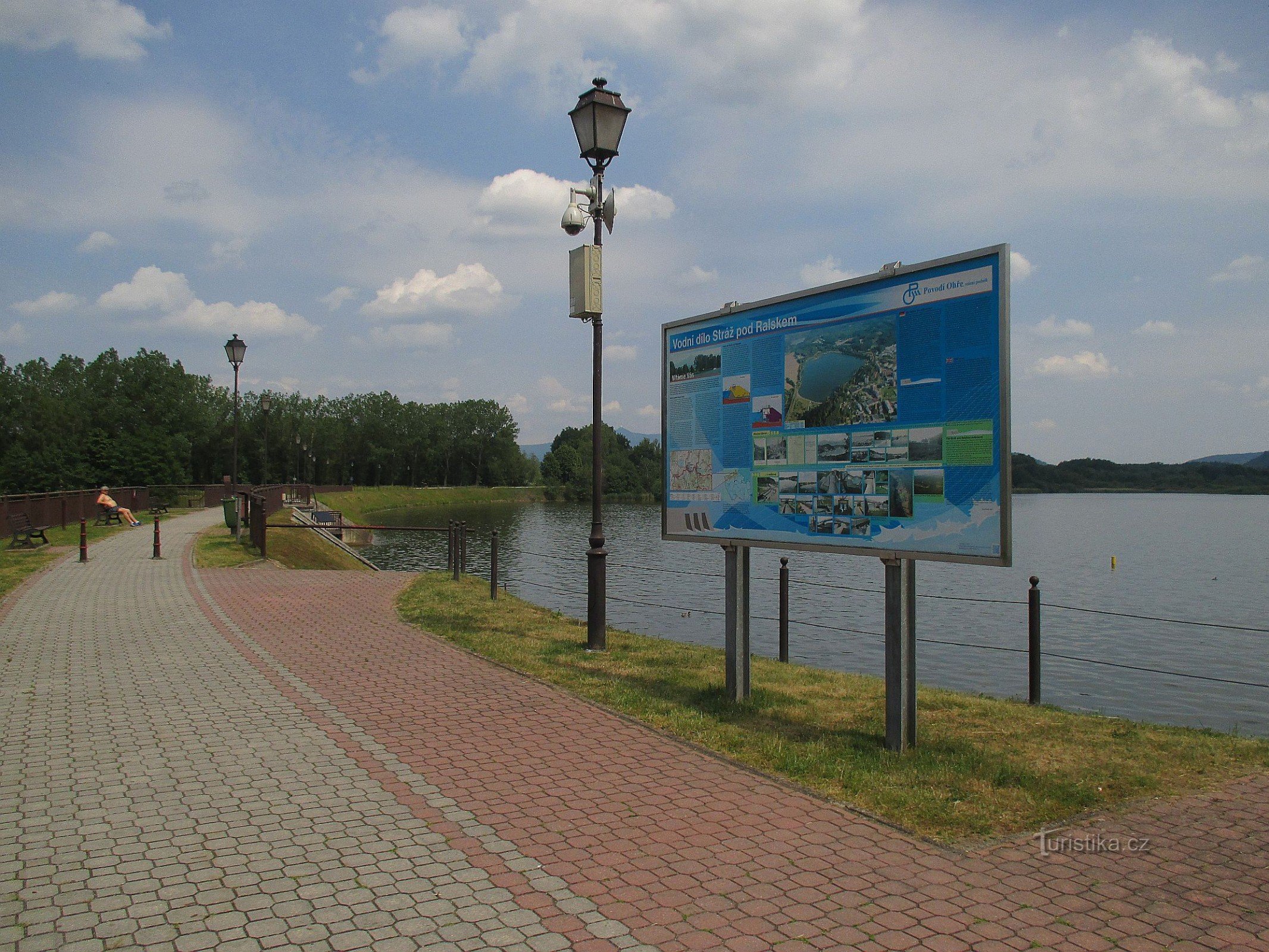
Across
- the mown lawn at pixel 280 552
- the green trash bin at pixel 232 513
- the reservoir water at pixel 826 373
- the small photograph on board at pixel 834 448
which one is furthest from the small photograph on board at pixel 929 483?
the green trash bin at pixel 232 513

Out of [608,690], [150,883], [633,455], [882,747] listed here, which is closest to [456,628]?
[608,690]

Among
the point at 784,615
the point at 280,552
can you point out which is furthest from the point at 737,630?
the point at 280,552

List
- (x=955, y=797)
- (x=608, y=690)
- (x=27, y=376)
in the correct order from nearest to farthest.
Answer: (x=955, y=797) < (x=608, y=690) < (x=27, y=376)

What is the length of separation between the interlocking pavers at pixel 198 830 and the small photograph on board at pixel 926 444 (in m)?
3.49

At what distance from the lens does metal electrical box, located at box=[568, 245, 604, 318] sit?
10.1 m

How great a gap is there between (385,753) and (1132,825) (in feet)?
14.4

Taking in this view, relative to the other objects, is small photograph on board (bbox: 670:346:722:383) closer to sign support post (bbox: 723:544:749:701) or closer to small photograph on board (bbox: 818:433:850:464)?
small photograph on board (bbox: 818:433:850:464)

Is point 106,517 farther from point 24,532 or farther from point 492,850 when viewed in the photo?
point 492,850

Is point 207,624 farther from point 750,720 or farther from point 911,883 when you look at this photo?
point 911,883

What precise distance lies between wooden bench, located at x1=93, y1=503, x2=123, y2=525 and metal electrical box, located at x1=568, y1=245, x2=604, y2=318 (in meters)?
24.5

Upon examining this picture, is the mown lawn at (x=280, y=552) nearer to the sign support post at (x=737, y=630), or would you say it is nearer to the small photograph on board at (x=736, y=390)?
the sign support post at (x=737, y=630)

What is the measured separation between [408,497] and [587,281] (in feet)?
279

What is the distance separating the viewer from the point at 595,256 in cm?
1019

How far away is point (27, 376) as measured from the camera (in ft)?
325
